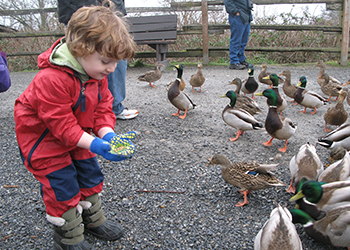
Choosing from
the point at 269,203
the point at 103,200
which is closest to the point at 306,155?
the point at 269,203

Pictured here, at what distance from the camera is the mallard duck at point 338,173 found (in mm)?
2969

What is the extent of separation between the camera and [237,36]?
895cm

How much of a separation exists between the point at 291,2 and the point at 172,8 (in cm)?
398

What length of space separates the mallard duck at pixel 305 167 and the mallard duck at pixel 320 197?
41 cm

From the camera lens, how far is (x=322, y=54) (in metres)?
10.9

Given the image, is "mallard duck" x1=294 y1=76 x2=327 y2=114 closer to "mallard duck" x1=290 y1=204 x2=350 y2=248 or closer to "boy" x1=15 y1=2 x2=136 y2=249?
"mallard duck" x1=290 y1=204 x2=350 y2=248

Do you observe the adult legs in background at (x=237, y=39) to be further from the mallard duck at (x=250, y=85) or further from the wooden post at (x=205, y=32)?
the mallard duck at (x=250, y=85)

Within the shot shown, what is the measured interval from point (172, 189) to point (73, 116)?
5.32 ft

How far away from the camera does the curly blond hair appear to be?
1726mm

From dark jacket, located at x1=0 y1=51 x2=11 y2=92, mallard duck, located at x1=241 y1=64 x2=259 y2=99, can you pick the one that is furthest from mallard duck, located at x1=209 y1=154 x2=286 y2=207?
mallard duck, located at x1=241 y1=64 x2=259 y2=99

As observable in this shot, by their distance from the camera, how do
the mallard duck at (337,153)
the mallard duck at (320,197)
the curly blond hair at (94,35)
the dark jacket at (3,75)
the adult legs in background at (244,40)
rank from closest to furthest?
the curly blond hair at (94,35) → the mallard duck at (320,197) → the dark jacket at (3,75) → the mallard duck at (337,153) → the adult legs in background at (244,40)

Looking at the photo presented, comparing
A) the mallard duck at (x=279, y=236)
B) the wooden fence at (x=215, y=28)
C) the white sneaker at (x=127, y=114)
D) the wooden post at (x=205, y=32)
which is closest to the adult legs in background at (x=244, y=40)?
the wooden fence at (x=215, y=28)

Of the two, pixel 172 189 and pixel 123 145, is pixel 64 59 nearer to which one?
pixel 123 145

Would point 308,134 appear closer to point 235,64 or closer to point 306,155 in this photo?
point 306,155
